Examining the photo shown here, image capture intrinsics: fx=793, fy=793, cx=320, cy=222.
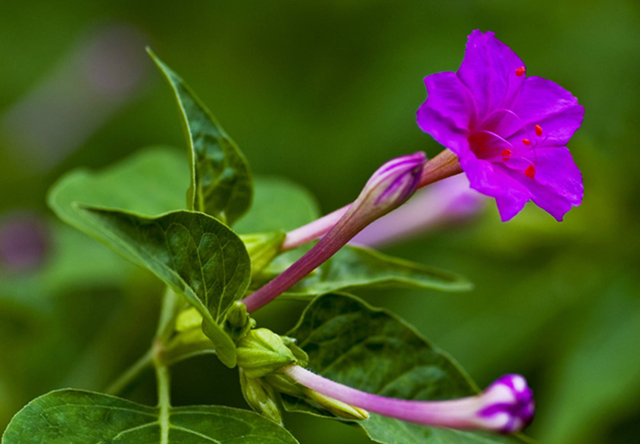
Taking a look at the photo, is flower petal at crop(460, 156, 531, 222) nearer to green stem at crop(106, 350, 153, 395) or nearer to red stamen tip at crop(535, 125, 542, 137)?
red stamen tip at crop(535, 125, 542, 137)

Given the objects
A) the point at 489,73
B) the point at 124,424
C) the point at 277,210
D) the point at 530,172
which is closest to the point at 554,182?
the point at 530,172

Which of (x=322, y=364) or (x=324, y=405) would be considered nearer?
(x=324, y=405)

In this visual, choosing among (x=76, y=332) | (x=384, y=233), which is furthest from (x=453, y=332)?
(x=76, y=332)

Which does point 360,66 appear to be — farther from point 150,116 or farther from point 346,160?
point 150,116

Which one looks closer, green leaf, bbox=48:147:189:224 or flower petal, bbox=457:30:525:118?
flower petal, bbox=457:30:525:118

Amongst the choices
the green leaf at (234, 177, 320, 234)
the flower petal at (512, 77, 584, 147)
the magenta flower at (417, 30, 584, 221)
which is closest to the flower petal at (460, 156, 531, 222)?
the magenta flower at (417, 30, 584, 221)

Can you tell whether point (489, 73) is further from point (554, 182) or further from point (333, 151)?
point (333, 151)
